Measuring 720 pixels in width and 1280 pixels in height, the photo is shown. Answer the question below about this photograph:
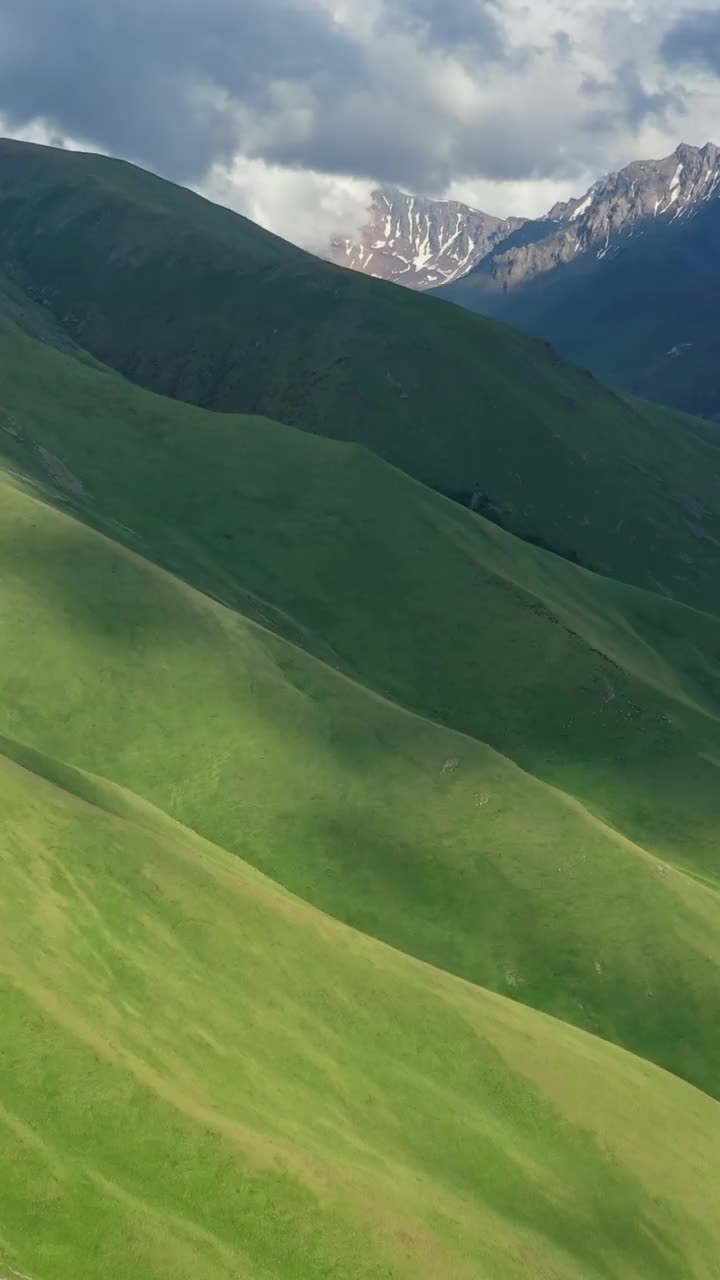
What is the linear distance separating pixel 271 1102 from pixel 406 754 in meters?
49.6

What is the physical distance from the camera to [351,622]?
439ft

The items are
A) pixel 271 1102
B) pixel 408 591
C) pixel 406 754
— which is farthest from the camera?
pixel 408 591

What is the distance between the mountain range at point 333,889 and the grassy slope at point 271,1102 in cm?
15

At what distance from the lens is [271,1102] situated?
41500 millimetres

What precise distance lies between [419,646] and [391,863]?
53.3 meters

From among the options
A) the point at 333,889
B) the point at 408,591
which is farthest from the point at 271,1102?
the point at 408,591

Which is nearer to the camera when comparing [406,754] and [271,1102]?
[271,1102]

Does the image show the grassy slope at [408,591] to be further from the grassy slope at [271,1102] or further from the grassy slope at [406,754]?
the grassy slope at [271,1102]

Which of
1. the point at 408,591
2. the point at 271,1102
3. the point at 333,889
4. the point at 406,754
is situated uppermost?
the point at 408,591

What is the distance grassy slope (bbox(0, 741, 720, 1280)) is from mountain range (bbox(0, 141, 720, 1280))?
149mm

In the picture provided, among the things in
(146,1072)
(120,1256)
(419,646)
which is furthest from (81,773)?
(419,646)

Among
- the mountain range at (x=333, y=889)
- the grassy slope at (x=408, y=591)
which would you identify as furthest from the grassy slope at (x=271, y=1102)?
the grassy slope at (x=408, y=591)

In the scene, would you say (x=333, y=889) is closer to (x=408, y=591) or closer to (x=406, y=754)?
(x=406, y=754)

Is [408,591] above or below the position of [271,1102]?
above
